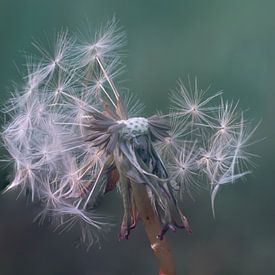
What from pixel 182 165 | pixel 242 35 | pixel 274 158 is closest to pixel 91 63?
pixel 182 165

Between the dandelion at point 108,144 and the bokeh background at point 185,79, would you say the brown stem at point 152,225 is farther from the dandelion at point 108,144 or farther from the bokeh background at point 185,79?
the bokeh background at point 185,79

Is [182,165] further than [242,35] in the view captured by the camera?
No

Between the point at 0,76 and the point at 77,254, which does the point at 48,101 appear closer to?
the point at 0,76

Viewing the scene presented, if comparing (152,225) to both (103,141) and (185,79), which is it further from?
(185,79)

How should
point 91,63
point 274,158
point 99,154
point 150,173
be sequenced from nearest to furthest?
point 150,173
point 99,154
point 91,63
point 274,158

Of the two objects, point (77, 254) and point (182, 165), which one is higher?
point (182, 165)

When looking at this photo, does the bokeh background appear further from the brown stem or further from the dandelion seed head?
the brown stem
